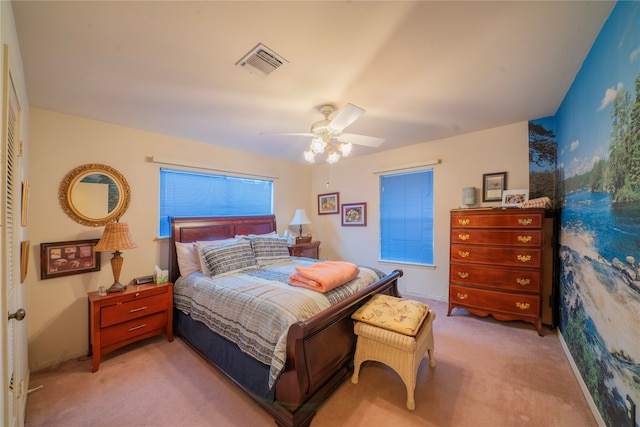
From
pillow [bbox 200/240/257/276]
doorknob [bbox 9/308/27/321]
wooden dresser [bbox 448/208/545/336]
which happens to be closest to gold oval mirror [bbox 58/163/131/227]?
pillow [bbox 200/240/257/276]

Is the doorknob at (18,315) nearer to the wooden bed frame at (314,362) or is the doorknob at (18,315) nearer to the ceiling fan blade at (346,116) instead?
the wooden bed frame at (314,362)

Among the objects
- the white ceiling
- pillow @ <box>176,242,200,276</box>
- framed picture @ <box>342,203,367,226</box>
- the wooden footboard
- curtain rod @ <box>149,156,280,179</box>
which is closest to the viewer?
the white ceiling

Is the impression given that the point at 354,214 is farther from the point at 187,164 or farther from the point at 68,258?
the point at 68,258

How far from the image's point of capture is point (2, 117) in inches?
39.8

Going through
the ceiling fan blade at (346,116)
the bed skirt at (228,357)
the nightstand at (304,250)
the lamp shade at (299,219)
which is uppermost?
the ceiling fan blade at (346,116)

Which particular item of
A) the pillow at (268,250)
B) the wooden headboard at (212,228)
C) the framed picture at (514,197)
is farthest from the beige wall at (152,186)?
the pillow at (268,250)

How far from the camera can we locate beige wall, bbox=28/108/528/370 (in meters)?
2.31

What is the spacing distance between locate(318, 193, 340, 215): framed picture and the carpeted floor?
2.83m

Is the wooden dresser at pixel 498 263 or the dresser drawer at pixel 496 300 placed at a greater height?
the wooden dresser at pixel 498 263

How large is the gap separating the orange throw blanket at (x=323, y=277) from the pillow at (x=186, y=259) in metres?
1.38

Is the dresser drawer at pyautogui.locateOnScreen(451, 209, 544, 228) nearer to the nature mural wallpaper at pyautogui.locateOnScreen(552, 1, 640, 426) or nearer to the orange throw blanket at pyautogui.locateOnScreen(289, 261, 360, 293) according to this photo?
the nature mural wallpaper at pyautogui.locateOnScreen(552, 1, 640, 426)

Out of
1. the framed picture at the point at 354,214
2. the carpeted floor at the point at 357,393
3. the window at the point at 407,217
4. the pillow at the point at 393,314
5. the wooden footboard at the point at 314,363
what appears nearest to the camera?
the wooden footboard at the point at 314,363

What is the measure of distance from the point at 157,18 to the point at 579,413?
3592mm

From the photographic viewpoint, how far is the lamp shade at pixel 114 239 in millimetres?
2348
